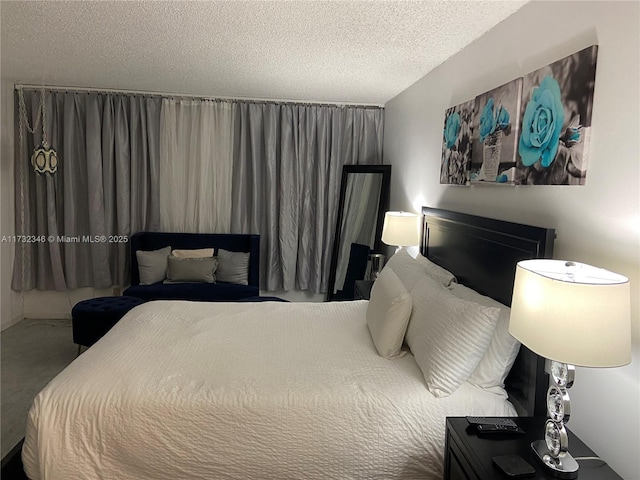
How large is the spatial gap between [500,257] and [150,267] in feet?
11.1

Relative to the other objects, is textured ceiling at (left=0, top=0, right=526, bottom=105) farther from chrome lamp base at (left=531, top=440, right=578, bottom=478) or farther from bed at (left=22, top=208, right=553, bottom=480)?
chrome lamp base at (left=531, top=440, right=578, bottom=478)

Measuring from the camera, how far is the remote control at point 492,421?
1.64 meters

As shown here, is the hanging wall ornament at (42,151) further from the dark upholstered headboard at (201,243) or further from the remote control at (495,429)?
the remote control at (495,429)

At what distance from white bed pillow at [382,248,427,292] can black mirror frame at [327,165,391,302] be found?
1320mm

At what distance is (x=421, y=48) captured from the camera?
2857 mm

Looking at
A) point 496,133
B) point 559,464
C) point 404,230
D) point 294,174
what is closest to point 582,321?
point 559,464

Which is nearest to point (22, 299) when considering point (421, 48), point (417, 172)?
point (417, 172)

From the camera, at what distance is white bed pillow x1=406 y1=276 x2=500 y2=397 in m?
1.86

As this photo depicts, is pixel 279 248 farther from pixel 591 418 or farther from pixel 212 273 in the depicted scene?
pixel 591 418

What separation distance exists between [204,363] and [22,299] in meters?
3.67

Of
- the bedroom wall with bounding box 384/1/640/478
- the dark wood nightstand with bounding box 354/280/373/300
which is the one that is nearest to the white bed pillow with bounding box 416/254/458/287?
the bedroom wall with bounding box 384/1/640/478

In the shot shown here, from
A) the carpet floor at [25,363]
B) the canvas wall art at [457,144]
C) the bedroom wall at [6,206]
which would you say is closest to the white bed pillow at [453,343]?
the canvas wall art at [457,144]

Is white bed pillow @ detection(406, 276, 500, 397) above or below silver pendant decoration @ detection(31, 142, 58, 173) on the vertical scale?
below

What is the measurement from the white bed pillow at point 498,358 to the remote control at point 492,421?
263mm
